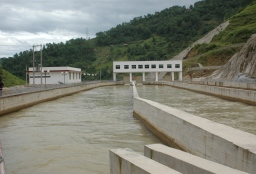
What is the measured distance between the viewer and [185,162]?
18.7 feet

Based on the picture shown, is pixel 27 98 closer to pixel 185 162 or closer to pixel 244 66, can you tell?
pixel 185 162

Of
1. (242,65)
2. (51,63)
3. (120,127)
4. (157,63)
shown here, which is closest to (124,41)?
(51,63)

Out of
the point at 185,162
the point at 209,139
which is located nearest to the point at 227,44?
the point at 209,139

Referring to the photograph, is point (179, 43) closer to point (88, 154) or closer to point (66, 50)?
point (66, 50)

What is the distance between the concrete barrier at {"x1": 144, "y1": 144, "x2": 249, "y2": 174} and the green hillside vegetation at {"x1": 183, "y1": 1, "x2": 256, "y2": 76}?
7780 cm

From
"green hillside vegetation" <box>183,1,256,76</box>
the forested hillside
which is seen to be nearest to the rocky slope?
"green hillside vegetation" <box>183,1,256,76</box>

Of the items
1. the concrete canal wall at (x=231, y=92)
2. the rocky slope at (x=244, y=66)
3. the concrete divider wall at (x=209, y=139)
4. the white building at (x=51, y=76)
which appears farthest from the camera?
the white building at (x=51, y=76)

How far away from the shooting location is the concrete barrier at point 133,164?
502 centimetres

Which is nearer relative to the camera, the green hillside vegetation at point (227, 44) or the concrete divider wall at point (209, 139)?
the concrete divider wall at point (209, 139)

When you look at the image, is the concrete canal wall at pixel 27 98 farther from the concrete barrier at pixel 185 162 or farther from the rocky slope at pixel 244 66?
the rocky slope at pixel 244 66

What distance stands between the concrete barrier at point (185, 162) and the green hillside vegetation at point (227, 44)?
255ft

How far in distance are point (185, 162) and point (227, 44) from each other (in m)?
97.4

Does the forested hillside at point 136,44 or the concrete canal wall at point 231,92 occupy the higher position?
the forested hillside at point 136,44

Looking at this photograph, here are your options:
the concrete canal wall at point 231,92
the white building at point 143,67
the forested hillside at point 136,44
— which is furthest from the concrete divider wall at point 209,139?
the forested hillside at point 136,44
